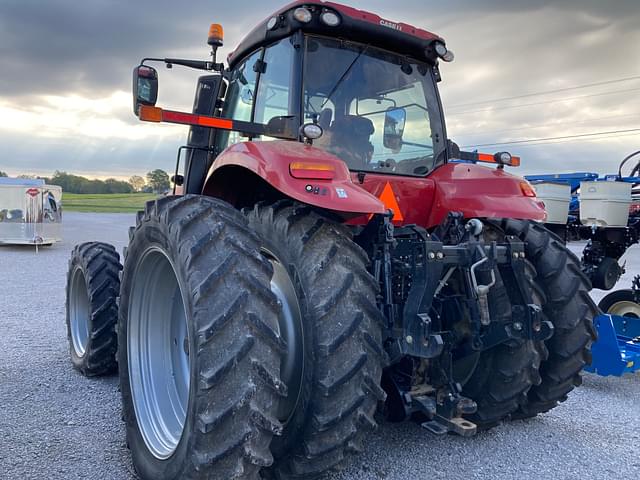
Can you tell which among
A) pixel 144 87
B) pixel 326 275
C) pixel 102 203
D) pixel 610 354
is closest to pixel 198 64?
pixel 144 87

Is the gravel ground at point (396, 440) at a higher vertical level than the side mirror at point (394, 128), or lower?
lower

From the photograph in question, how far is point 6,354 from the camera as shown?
194 inches

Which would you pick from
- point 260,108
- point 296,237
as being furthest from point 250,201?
point 296,237

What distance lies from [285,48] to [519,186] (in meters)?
1.71

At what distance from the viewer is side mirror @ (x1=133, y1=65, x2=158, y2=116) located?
3.05 meters

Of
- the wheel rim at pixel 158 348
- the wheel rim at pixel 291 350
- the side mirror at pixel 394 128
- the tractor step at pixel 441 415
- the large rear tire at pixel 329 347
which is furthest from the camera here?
the side mirror at pixel 394 128

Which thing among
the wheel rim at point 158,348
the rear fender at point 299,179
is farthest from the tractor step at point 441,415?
the wheel rim at point 158,348

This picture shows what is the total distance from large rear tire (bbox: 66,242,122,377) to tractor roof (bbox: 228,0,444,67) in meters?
2.11

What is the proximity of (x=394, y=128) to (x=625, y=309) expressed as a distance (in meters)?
3.56

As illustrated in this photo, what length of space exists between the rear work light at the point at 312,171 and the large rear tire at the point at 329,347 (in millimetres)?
200

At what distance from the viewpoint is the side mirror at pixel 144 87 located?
3055 mm

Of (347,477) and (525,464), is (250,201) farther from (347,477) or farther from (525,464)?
(525,464)

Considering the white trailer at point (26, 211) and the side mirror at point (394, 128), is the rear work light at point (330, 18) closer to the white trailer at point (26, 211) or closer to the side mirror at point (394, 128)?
the side mirror at point (394, 128)

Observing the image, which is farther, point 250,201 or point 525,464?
point 250,201
